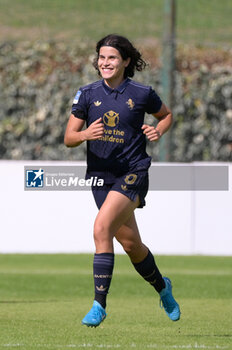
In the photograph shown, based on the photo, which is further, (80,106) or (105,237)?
(80,106)

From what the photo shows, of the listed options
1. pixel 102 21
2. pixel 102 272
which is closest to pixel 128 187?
pixel 102 272

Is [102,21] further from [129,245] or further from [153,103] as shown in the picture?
[129,245]

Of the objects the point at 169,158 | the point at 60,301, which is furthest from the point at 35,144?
the point at 60,301

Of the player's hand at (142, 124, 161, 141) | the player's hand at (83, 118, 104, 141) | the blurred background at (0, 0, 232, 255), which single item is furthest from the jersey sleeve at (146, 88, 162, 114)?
the blurred background at (0, 0, 232, 255)

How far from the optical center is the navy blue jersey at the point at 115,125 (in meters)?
7.61

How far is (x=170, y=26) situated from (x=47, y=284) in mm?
5394

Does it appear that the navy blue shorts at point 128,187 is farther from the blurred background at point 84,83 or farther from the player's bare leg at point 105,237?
the blurred background at point 84,83

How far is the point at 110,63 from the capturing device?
25.1ft

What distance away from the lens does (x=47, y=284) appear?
1268 centimetres

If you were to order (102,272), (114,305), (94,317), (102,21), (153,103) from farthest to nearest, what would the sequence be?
(102,21)
(114,305)
(153,103)
(102,272)
(94,317)

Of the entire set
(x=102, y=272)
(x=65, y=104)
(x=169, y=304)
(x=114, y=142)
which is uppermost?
(x=114, y=142)

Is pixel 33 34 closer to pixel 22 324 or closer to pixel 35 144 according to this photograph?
pixel 35 144

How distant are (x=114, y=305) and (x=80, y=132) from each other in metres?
3.36

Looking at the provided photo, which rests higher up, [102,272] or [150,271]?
[102,272]
